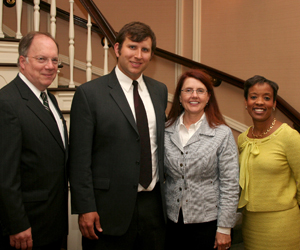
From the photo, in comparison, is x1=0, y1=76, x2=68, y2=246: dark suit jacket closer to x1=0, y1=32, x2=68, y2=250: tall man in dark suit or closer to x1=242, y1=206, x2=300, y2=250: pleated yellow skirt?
x1=0, y1=32, x2=68, y2=250: tall man in dark suit

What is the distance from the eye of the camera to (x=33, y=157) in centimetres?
128

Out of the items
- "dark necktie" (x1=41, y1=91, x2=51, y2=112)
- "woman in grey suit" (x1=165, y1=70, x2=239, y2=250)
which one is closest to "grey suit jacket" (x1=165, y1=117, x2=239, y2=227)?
"woman in grey suit" (x1=165, y1=70, x2=239, y2=250)

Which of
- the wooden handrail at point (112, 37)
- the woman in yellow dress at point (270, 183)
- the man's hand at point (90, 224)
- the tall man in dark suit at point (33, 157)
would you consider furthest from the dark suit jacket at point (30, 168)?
the wooden handrail at point (112, 37)

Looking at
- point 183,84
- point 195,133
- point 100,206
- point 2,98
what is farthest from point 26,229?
point 183,84

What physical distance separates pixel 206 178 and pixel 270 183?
37 cm

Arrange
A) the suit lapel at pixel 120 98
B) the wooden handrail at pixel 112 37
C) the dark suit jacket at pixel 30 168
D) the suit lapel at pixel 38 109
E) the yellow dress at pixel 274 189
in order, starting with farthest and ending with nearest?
the wooden handrail at pixel 112 37 → the yellow dress at pixel 274 189 → the suit lapel at pixel 120 98 → the suit lapel at pixel 38 109 → the dark suit jacket at pixel 30 168

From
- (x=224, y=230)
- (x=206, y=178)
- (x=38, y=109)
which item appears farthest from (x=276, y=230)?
(x=38, y=109)

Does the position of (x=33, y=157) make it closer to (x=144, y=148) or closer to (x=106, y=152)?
(x=106, y=152)

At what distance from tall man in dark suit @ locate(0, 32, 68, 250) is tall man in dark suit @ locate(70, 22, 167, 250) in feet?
0.30

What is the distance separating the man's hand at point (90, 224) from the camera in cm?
136

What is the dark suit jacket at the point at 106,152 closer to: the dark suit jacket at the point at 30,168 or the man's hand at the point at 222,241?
the dark suit jacket at the point at 30,168

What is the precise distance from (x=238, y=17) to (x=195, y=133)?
259 cm

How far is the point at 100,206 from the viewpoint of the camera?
4.67 feet

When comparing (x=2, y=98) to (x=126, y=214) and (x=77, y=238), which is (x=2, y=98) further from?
(x=77, y=238)
